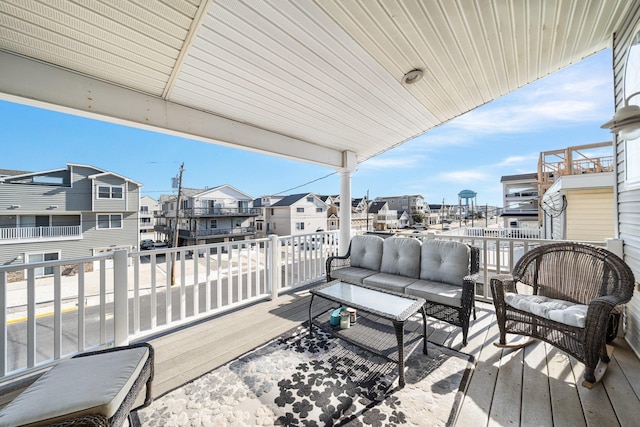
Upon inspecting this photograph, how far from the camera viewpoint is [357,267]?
3664 millimetres

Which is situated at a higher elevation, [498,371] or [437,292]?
[437,292]

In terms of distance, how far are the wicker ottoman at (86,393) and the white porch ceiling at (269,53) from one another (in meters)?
2.00

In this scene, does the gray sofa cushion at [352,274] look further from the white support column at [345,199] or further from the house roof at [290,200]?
the house roof at [290,200]

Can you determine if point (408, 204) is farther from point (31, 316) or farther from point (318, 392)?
point (31, 316)

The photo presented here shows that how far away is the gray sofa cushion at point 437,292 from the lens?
240 centimetres

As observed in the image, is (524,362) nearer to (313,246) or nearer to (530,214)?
(313,246)


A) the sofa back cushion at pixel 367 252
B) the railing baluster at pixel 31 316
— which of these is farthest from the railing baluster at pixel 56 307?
the sofa back cushion at pixel 367 252

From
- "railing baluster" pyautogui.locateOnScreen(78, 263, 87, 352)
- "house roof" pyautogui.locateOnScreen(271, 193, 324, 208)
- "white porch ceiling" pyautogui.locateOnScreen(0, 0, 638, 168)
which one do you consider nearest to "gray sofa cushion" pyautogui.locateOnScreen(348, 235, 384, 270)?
"white porch ceiling" pyautogui.locateOnScreen(0, 0, 638, 168)

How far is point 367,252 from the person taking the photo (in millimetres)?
3621

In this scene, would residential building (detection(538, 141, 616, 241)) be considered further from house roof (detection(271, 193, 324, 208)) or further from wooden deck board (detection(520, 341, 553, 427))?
house roof (detection(271, 193, 324, 208))

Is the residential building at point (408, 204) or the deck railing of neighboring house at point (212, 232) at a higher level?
the residential building at point (408, 204)

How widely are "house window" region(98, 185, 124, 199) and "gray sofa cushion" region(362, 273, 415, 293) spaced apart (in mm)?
4929

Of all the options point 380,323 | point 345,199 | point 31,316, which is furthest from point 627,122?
point 31,316

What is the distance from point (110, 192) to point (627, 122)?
691cm
